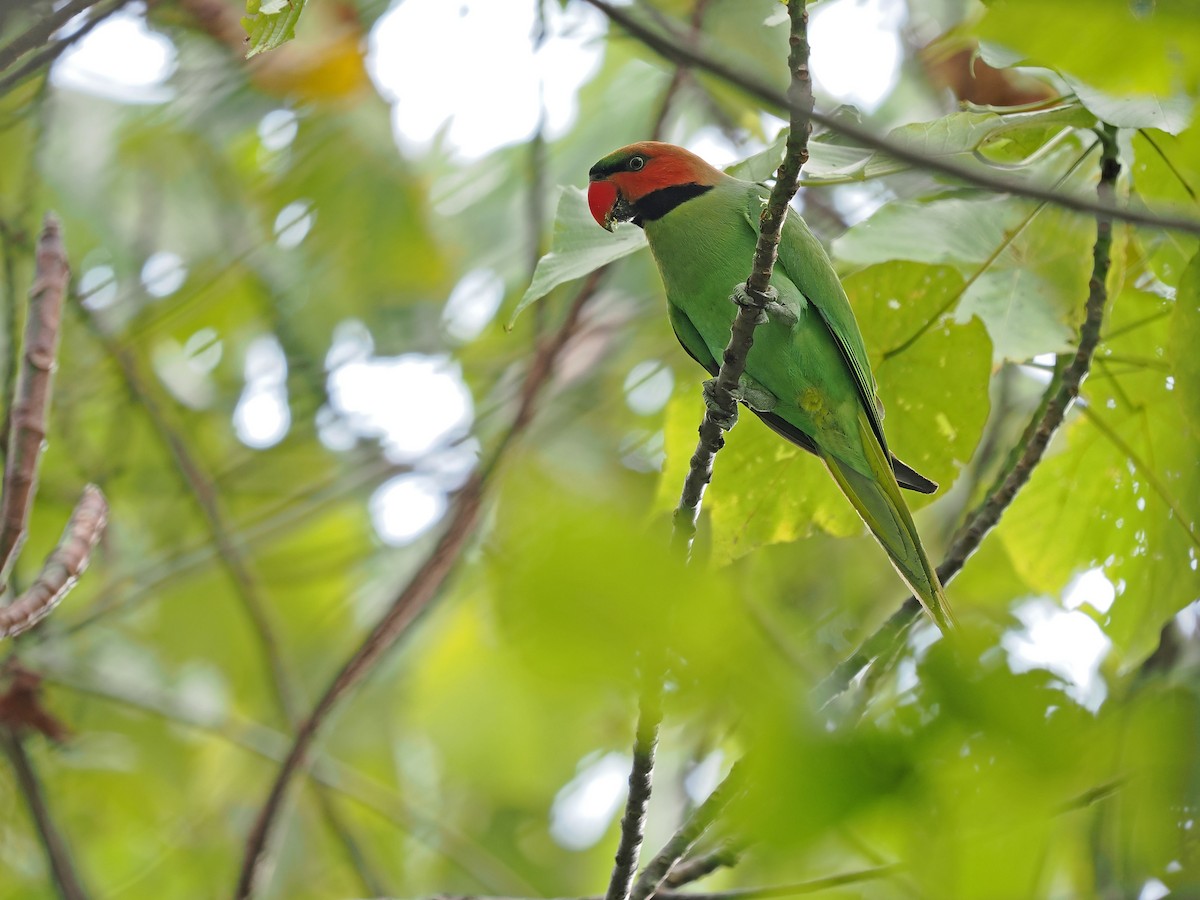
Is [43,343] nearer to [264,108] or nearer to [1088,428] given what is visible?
[1088,428]

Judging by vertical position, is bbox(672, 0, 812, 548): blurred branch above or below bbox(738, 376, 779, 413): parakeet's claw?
below

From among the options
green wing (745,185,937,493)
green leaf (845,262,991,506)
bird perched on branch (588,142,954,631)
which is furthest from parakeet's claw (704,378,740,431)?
green leaf (845,262,991,506)

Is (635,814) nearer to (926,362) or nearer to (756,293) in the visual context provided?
(756,293)

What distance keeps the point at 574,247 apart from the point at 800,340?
0.71 m

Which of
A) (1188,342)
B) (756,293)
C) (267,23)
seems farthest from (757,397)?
(267,23)

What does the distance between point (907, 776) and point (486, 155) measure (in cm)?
475

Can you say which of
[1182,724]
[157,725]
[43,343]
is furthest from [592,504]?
[157,725]

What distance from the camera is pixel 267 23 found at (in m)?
1.51

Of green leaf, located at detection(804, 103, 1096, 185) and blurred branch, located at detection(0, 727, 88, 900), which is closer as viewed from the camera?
green leaf, located at detection(804, 103, 1096, 185)

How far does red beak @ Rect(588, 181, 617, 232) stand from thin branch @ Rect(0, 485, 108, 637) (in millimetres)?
1387

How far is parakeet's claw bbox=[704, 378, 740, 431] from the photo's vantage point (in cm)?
201

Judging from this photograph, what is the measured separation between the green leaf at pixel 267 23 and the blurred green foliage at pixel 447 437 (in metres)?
0.08

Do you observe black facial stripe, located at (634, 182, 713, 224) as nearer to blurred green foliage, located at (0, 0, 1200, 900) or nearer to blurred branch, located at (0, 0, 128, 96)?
blurred green foliage, located at (0, 0, 1200, 900)

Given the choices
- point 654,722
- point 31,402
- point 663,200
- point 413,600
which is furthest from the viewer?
point 413,600
